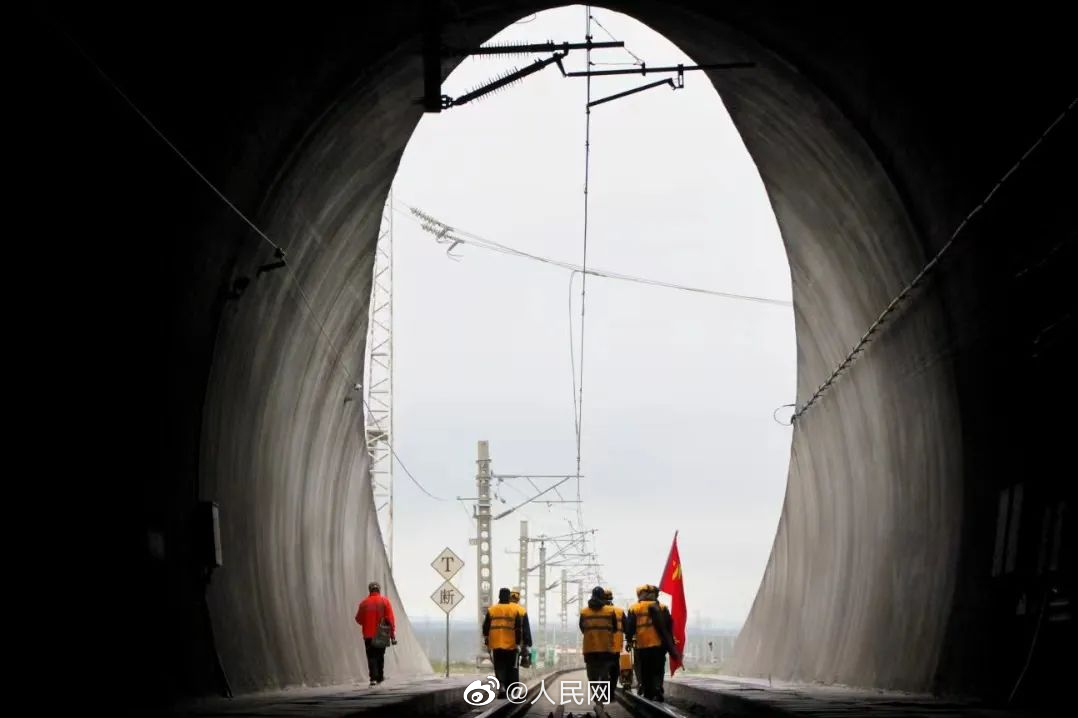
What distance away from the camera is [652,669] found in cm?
1711

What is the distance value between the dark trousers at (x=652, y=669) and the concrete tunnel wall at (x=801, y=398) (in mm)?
2132

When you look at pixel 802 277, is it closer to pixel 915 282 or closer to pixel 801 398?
pixel 801 398

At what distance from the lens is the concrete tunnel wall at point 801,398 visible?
13.5 m

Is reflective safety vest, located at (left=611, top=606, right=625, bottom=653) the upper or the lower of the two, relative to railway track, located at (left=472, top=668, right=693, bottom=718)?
upper

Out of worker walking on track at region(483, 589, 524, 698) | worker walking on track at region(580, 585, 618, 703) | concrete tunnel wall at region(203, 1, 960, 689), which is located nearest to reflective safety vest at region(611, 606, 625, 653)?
worker walking on track at region(580, 585, 618, 703)

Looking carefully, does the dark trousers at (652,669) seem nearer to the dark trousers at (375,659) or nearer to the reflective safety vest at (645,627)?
the reflective safety vest at (645,627)

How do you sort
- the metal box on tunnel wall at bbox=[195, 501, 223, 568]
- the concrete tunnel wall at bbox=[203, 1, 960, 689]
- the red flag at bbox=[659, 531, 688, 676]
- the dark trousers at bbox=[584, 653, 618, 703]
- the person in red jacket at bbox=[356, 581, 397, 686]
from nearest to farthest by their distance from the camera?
the metal box on tunnel wall at bbox=[195, 501, 223, 568] → the concrete tunnel wall at bbox=[203, 1, 960, 689] → the dark trousers at bbox=[584, 653, 618, 703] → the person in red jacket at bbox=[356, 581, 397, 686] → the red flag at bbox=[659, 531, 688, 676]

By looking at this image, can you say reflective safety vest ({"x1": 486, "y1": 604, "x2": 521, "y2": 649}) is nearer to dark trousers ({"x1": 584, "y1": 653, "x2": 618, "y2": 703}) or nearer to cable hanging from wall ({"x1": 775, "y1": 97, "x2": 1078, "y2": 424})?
Answer: dark trousers ({"x1": 584, "y1": 653, "x2": 618, "y2": 703})

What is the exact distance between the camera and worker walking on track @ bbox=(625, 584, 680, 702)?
16312 mm

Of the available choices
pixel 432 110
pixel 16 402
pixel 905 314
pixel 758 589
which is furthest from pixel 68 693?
pixel 758 589

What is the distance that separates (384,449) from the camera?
54188 mm

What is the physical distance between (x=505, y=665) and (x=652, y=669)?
7.05 feet

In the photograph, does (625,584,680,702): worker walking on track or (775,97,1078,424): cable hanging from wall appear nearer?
(775,97,1078,424): cable hanging from wall

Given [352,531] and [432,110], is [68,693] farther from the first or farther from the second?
[352,531]
